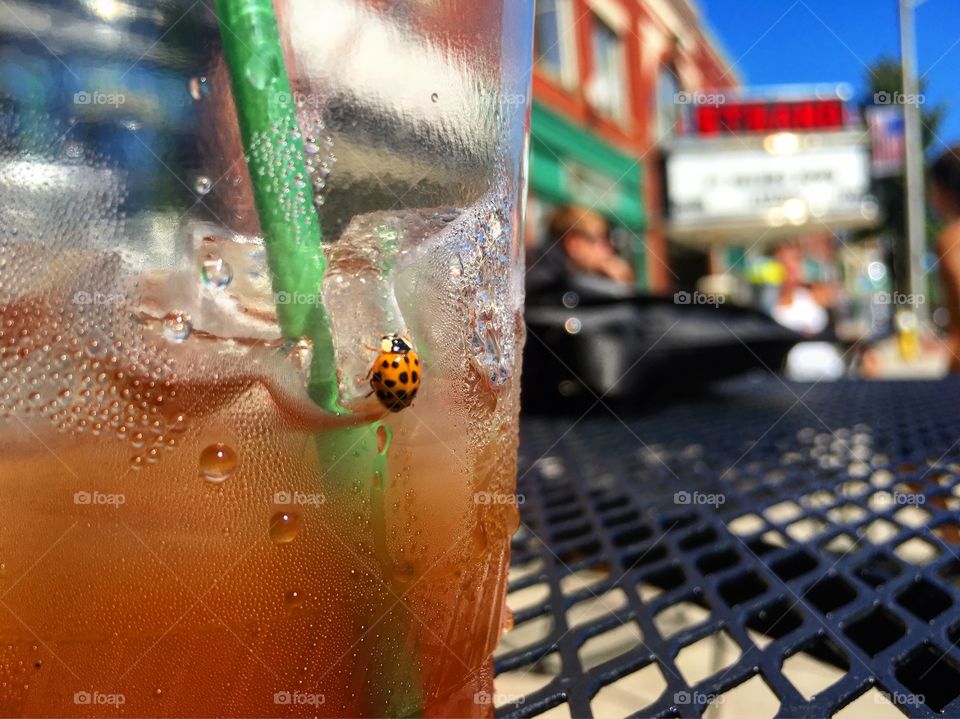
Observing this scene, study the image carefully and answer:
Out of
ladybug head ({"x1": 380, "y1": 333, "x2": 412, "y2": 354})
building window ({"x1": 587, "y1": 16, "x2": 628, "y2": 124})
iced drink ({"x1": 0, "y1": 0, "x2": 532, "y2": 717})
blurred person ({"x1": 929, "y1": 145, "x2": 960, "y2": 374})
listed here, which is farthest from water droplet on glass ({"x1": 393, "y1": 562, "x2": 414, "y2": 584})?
building window ({"x1": 587, "y1": 16, "x2": 628, "y2": 124})

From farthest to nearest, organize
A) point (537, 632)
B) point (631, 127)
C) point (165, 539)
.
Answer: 1. point (631, 127)
2. point (537, 632)
3. point (165, 539)

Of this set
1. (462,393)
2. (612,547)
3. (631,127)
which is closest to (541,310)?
(612,547)

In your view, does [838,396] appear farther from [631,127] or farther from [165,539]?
[631,127]

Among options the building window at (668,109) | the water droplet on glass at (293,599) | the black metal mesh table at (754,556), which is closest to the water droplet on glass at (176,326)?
the water droplet on glass at (293,599)

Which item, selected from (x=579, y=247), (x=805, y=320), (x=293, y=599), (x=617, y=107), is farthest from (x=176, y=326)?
(x=617, y=107)

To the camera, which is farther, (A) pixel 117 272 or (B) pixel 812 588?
(B) pixel 812 588

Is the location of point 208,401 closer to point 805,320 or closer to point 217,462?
point 217,462
